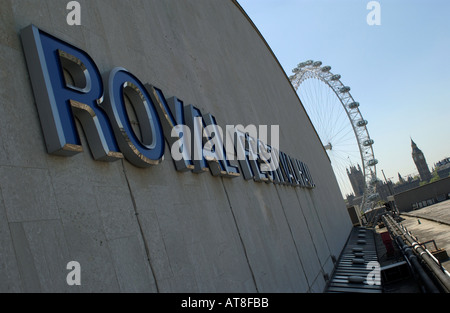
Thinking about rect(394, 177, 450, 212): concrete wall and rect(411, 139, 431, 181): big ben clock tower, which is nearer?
rect(394, 177, 450, 212): concrete wall

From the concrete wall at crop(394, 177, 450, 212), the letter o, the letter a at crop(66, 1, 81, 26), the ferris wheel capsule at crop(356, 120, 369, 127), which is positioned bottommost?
the concrete wall at crop(394, 177, 450, 212)

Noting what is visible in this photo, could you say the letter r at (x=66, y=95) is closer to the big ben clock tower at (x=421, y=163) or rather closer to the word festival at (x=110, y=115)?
the word festival at (x=110, y=115)

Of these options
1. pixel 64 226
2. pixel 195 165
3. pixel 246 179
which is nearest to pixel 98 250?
pixel 64 226

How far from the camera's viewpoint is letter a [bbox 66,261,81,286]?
10.9ft

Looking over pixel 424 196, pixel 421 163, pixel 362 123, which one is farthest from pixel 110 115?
pixel 421 163

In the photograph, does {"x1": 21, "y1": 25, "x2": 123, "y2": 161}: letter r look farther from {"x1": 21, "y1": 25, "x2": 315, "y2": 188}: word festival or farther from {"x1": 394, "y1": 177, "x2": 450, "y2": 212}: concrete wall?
{"x1": 394, "y1": 177, "x2": 450, "y2": 212}: concrete wall

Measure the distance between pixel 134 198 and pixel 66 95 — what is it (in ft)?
4.68

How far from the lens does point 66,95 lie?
3.75m

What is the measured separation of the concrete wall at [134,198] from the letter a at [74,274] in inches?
1.7

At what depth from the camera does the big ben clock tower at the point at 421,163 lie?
148750mm

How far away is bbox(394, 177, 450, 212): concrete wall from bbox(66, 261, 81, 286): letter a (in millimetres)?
63853

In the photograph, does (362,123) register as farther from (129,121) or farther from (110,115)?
(110,115)

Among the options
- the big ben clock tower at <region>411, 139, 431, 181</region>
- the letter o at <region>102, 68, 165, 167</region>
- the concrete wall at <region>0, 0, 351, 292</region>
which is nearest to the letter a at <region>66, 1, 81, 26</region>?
the concrete wall at <region>0, 0, 351, 292</region>

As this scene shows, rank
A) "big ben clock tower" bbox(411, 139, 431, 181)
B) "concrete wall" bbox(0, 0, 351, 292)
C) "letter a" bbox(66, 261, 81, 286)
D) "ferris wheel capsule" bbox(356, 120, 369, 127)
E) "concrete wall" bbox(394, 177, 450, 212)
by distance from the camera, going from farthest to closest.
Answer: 1. "big ben clock tower" bbox(411, 139, 431, 181)
2. "ferris wheel capsule" bbox(356, 120, 369, 127)
3. "concrete wall" bbox(394, 177, 450, 212)
4. "letter a" bbox(66, 261, 81, 286)
5. "concrete wall" bbox(0, 0, 351, 292)
